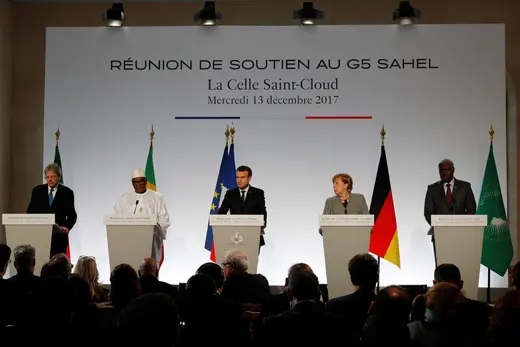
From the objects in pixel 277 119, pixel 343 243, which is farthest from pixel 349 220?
pixel 277 119

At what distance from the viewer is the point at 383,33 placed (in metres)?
10.2

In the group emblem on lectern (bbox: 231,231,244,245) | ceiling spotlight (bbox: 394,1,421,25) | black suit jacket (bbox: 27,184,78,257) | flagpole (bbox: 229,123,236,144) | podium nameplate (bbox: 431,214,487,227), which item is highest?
ceiling spotlight (bbox: 394,1,421,25)

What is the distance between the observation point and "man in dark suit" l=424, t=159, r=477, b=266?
8.55 metres

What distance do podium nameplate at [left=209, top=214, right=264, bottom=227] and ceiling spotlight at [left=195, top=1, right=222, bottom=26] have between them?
3.52 m

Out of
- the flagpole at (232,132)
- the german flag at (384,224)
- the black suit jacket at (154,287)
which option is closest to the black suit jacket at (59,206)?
the flagpole at (232,132)

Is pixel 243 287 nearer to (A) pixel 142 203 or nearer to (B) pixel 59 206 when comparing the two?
(A) pixel 142 203

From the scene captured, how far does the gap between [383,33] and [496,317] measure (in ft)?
21.3

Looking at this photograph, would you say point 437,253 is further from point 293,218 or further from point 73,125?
point 73,125

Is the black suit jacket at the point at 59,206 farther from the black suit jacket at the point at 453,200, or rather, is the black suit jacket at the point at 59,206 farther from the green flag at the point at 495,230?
the green flag at the point at 495,230

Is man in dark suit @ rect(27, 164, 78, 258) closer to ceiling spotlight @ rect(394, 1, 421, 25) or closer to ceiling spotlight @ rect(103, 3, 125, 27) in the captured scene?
ceiling spotlight @ rect(103, 3, 125, 27)

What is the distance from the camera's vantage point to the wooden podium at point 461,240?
7.29 meters

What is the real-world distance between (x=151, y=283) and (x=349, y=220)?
206 cm

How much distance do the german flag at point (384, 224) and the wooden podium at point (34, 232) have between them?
3.75 m

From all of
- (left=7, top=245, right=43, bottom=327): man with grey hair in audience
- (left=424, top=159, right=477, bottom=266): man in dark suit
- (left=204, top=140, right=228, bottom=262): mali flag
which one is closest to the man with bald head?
(left=7, top=245, right=43, bottom=327): man with grey hair in audience
